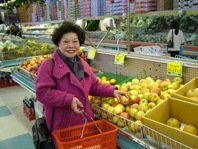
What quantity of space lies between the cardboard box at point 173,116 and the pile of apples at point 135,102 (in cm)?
12

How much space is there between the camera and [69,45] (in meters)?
1.99

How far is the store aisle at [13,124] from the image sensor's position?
3.68 m

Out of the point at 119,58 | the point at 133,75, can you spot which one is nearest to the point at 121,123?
the point at 133,75

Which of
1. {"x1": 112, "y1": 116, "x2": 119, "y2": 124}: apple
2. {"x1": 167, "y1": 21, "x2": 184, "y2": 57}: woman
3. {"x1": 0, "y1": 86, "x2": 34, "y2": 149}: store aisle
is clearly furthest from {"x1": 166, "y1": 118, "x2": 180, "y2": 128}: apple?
{"x1": 167, "y1": 21, "x2": 184, "y2": 57}: woman

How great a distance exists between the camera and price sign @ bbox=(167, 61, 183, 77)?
2.22m

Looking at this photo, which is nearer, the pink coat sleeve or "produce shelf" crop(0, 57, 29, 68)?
the pink coat sleeve

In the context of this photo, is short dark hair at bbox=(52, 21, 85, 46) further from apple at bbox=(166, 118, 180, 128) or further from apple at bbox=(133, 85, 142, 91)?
apple at bbox=(166, 118, 180, 128)

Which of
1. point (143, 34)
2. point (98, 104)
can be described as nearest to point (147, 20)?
point (143, 34)

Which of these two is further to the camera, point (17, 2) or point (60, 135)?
point (17, 2)

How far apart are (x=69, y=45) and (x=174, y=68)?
0.93m

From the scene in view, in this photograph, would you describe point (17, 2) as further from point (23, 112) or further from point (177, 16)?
point (177, 16)

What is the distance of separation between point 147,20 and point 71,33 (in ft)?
15.8

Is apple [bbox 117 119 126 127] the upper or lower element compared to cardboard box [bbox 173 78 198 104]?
lower

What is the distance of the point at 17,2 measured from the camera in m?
7.27
